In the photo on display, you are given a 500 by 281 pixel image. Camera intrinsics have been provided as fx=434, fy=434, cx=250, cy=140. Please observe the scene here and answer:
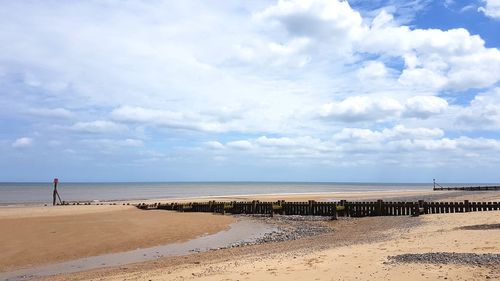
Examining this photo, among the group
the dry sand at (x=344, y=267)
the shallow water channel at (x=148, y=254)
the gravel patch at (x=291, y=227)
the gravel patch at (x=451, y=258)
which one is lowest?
the shallow water channel at (x=148, y=254)

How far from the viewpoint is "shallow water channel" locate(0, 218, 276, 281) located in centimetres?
1371

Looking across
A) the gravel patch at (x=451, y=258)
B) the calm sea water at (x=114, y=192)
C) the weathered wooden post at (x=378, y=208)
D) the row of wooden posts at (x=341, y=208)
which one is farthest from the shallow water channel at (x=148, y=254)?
the calm sea water at (x=114, y=192)

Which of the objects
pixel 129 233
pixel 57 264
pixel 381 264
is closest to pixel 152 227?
pixel 129 233

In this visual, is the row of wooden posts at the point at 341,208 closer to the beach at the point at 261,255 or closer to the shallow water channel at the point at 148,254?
the beach at the point at 261,255

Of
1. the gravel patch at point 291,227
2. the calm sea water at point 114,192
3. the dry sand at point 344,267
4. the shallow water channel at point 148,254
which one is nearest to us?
the dry sand at point 344,267

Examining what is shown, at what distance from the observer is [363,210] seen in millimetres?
27531

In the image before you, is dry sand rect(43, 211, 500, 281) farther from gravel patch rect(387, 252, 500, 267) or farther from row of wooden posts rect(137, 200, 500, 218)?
row of wooden posts rect(137, 200, 500, 218)

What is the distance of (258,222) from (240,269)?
1712cm

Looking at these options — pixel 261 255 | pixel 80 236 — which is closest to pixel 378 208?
pixel 261 255

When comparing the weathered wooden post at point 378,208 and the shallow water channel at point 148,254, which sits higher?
the weathered wooden post at point 378,208

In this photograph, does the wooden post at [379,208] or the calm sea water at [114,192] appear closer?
the wooden post at [379,208]

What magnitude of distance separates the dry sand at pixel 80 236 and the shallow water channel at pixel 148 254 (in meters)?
0.77

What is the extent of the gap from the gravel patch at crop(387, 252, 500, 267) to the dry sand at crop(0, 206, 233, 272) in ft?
38.3

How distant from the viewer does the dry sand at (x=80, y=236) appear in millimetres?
16188
